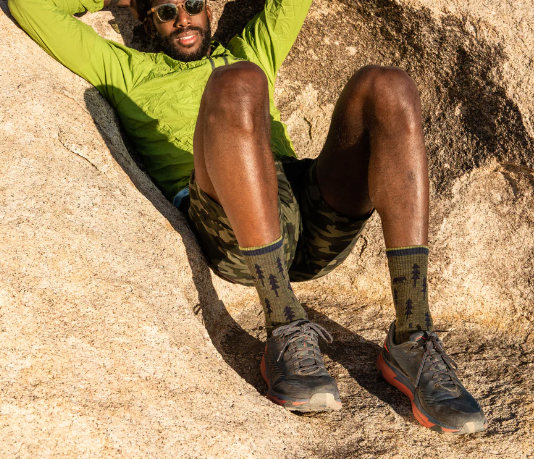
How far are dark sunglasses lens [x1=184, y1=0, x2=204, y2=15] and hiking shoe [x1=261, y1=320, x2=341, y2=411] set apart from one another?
5.74 feet

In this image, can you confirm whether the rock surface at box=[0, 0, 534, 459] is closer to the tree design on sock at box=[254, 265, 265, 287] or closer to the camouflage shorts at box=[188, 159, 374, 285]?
the camouflage shorts at box=[188, 159, 374, 285]

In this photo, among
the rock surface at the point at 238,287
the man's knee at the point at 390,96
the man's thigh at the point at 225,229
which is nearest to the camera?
the rock surface at the point at 238,287

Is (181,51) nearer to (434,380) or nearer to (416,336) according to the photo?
(416,336)

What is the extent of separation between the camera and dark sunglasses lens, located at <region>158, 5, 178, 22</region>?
9.14 ft

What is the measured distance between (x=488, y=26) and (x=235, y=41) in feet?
3.97

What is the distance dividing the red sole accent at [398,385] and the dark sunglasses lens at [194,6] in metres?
1.88

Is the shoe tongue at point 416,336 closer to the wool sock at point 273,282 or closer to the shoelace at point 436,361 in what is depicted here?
the shoelace at point 436,361

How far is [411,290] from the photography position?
1.80 metres

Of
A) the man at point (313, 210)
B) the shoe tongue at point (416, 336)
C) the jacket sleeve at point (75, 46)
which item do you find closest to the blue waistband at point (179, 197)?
the man at point (313, 210)

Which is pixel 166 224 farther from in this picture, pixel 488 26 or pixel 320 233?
pixel 488 26

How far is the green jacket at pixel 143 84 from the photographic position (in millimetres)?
2518

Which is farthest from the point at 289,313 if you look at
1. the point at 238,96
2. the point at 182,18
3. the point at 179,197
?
the point at 182,18

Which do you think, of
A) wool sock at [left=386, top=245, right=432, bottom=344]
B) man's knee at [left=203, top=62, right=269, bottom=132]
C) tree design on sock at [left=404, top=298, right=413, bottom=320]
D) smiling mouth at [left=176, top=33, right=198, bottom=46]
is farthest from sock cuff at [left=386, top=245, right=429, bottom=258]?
smiling mouth at [left=176, top=33, right=198, bottom=46]

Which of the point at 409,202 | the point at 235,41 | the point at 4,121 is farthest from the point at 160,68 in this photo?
the point at 409,202
